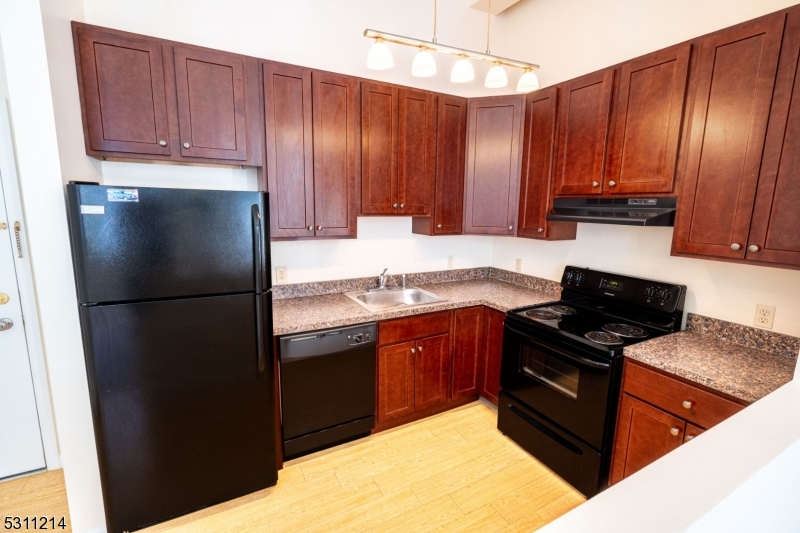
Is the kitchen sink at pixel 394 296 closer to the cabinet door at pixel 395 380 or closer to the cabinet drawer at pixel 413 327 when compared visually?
the cabinet drawer at pixel 413 327

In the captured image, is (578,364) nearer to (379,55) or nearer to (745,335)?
(745,335)

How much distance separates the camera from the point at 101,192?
153cm

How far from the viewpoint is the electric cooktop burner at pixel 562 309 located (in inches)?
98.6

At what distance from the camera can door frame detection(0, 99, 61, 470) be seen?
6.24ft

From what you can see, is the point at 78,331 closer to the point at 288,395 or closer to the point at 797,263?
the point at 288,395

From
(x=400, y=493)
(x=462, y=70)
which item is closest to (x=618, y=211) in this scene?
(x=462, y=70)

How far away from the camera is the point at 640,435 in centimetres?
181

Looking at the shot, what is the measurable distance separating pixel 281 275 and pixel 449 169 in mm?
1489

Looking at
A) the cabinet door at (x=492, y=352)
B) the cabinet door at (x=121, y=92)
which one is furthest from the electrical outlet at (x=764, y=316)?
the cabinet door at (x=121, y=92)

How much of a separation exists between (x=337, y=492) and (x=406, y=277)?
64.0 inches

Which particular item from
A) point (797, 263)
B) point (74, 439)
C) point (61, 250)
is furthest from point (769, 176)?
point (74, 439)

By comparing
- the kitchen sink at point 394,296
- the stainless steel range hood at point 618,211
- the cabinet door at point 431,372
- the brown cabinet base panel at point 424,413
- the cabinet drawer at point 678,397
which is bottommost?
the brown cabinet base panel at point 424,413

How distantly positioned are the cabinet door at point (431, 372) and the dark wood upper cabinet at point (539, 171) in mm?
1049

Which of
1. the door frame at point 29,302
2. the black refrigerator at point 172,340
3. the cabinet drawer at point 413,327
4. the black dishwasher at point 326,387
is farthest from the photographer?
the cabinet drawer at point 413,327
